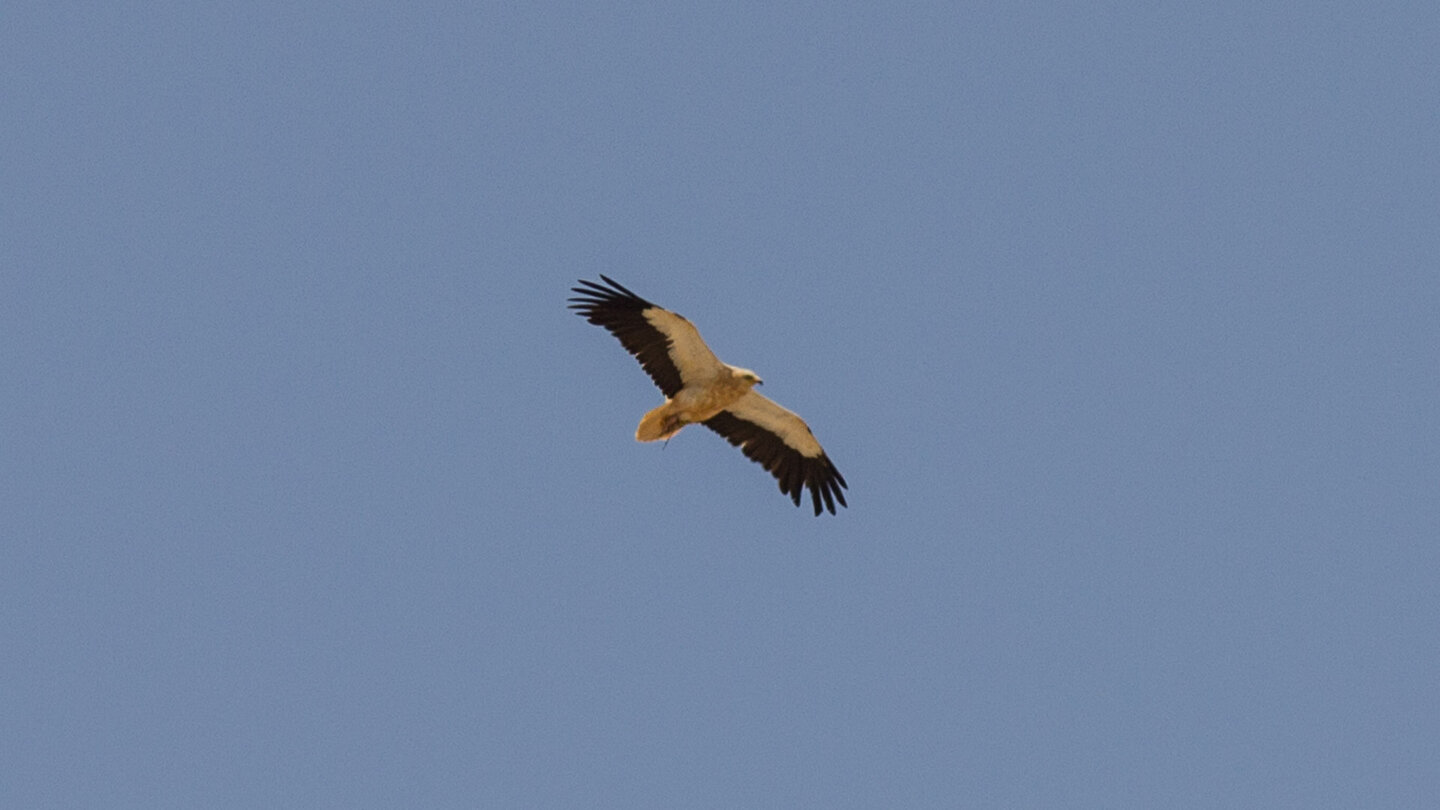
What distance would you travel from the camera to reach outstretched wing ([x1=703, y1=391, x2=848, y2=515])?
2791 centimetres

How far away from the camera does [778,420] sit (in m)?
28.0

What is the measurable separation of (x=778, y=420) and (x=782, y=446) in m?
0.51

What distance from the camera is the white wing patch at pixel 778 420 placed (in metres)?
27.7

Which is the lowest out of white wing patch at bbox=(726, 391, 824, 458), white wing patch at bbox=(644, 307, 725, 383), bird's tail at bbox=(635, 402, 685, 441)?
→ bird's tail at bbox=(635, 402, 685, 441)

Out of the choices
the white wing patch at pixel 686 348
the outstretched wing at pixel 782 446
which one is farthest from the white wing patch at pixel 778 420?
the white wing patch at pixel 686 348

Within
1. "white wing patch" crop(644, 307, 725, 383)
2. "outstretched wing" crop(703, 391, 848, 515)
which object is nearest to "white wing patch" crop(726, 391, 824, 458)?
"outstretched wing" crop(703, 391, 848, 515)

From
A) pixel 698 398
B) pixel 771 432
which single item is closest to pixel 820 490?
pixel 771 432

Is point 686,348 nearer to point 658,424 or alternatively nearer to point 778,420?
point 658,424

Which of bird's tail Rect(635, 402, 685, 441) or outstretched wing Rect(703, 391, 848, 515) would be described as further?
outstretched wing Rect(703, 391, 848, 515)

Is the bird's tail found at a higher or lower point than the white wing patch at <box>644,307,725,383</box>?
lower

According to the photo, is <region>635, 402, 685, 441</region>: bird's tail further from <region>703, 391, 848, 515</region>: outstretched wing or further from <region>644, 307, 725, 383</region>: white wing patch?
<region>703, 391, 848, 515</region>: outstretched wing

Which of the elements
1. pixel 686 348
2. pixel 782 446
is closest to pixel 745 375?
pixel 686 348

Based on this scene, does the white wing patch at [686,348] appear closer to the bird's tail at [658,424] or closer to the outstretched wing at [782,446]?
the bird's tail at [658,424]

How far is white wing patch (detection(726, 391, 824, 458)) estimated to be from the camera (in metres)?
27.7
